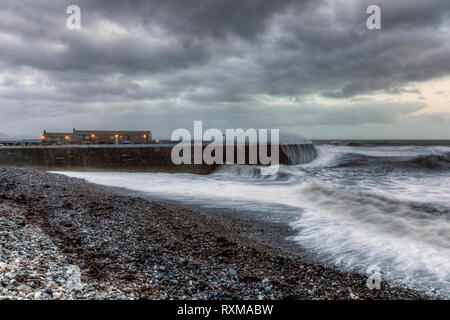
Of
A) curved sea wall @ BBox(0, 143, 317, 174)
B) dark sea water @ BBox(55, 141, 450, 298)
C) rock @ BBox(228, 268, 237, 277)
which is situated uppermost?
curved sea wall @ BBox(0, 143, 317, 174)

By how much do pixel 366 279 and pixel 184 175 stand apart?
12764 millimetres

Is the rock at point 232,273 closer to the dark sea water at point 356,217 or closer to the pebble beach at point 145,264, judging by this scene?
the pebble beach at point 145,264

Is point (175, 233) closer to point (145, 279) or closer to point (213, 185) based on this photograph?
point (145, 279)

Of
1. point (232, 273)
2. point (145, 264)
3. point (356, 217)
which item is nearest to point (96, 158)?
point (145, 264)

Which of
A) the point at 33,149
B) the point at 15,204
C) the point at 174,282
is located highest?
the point at 33,149

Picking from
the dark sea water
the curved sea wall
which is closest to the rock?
the dark sea water

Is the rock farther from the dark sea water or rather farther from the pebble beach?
the dark sea water

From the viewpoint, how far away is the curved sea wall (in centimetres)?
1570

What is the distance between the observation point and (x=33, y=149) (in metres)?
15.9

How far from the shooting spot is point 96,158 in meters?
16.1

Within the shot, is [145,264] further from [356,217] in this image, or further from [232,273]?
[356,217]

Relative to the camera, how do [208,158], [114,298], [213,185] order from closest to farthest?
[114,298]
[213,185]
[208,158]

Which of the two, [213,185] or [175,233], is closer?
[175,233]
